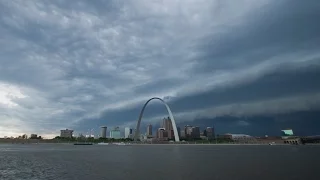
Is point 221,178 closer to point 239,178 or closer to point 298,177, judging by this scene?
point 239,178

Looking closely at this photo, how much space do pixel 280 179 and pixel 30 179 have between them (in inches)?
1321

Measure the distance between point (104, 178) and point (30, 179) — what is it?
991 cm

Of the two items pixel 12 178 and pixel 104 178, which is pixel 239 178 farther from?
pixel 12 178

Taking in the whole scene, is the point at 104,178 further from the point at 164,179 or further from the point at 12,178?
the point at 12,178

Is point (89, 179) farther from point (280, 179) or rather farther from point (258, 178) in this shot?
point (280, 179)

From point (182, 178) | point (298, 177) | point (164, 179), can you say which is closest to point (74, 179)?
point (164, 179)

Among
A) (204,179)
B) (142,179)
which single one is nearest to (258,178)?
(204,179)

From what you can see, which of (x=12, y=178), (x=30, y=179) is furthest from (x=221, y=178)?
(x=12, y=178)

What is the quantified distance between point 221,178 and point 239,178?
2434 mm

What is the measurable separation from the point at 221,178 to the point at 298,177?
1079 cm

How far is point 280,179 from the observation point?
38.0 meters

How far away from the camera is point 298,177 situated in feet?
130

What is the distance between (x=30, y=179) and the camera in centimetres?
3894

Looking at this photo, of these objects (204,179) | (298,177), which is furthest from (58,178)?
(298,177)
